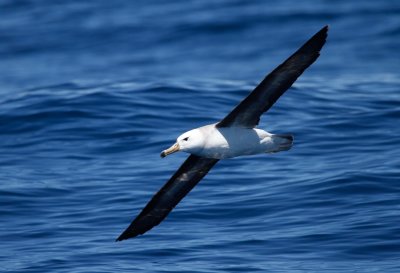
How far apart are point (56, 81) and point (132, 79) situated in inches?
76.1

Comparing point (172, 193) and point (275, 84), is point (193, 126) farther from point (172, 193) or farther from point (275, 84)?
point (275, 84)

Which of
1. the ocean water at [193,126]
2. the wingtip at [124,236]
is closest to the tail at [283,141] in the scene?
the ocean water at [193,126]

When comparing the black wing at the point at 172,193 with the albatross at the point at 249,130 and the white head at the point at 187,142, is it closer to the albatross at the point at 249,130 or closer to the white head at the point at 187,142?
the albatross at the point at 249,130

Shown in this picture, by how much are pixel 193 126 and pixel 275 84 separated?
5.52 m

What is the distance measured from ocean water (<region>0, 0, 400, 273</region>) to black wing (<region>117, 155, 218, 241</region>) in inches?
15.0

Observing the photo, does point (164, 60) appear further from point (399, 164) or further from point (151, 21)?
point (399, 164)

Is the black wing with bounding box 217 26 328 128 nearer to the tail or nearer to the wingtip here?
the tail

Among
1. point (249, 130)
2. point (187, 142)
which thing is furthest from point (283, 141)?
point (187, 142)

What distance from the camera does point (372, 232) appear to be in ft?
33.8

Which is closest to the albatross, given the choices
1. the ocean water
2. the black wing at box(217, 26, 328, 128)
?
the black wing at box(217, 26, 328, 128)

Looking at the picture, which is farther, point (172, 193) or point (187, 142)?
point (172, 193)

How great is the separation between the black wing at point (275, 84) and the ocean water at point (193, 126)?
1.61 meters

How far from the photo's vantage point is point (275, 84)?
9.20 metres

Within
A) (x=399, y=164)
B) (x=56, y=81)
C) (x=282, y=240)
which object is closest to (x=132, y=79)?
(x=56, y=81)
